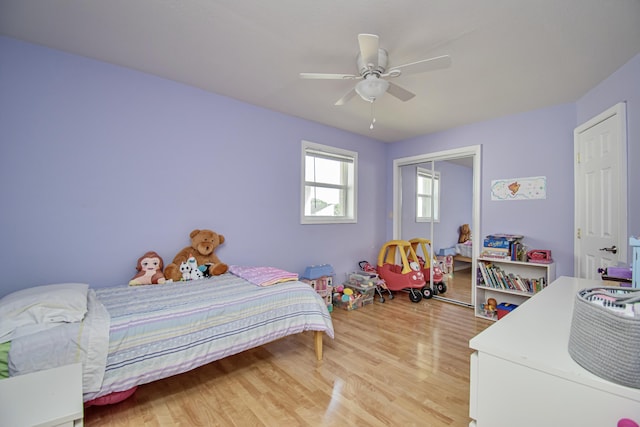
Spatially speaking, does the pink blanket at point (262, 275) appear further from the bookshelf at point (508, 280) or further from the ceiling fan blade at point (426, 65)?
the bookshelf at point (508, 280)

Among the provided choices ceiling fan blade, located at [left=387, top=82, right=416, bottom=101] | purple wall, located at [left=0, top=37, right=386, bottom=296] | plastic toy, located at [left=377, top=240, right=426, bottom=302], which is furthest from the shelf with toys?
purple wall, located at [left=0, top=37, right=386, bottom=296]

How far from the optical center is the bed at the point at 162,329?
4.73 feet

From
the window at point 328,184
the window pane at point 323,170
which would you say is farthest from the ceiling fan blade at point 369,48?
the window pane at point 323,170

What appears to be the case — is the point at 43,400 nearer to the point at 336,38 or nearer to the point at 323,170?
the point at 336,38

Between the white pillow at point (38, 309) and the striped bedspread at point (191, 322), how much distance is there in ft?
0.61

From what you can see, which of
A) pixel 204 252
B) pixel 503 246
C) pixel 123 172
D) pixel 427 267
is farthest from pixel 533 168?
pixel 123 172

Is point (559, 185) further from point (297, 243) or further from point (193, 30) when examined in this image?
point (193, 30)

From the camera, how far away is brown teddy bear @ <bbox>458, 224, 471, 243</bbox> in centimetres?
393

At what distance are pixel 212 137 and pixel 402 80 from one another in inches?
78.9

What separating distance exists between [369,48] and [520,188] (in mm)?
2867

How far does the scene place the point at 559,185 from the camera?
3119 mm

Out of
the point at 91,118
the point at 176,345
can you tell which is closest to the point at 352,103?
the point at 91,118

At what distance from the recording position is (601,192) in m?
2.54

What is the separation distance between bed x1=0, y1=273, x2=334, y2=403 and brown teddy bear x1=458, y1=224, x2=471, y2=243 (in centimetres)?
266
